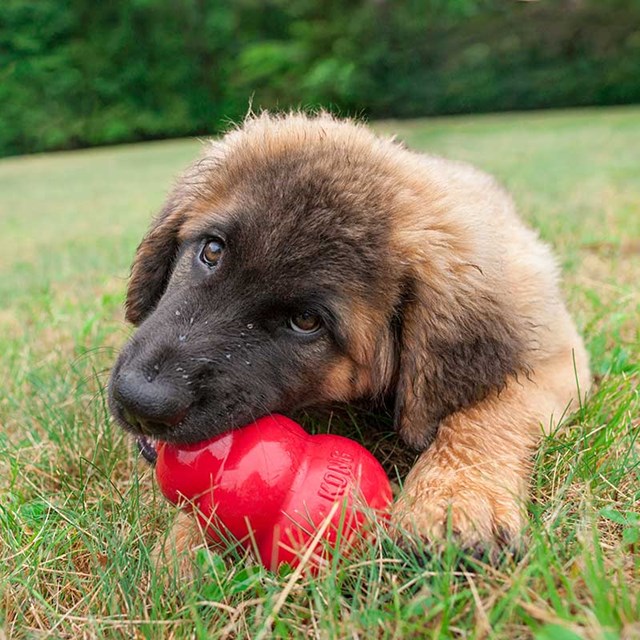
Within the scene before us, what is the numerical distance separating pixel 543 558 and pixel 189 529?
1.01 m

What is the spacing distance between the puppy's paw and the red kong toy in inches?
3.6

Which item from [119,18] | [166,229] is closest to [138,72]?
[119,18]

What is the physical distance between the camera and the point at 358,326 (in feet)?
7.63

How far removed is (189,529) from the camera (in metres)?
2.04

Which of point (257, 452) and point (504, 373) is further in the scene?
point (504, 373)

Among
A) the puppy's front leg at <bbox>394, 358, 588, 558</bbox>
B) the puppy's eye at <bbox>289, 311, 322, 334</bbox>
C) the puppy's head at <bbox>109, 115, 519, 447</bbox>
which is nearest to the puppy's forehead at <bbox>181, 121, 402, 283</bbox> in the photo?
the puppy's head at <bbox>109, 115, 519, 447</bbox>

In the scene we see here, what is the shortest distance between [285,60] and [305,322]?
3085 cm

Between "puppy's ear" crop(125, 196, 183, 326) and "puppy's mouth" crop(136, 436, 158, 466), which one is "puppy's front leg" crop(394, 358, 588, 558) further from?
"puppy's ear" crop(125, 196, 183, 326)

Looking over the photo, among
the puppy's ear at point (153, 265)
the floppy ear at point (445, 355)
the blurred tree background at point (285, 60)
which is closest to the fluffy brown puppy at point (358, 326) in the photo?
the floppy ear at point (445, 355)

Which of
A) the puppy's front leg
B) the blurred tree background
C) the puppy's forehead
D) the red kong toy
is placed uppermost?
the puppy's forehead

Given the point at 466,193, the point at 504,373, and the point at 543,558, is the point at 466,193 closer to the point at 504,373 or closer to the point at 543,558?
the point at 504,373

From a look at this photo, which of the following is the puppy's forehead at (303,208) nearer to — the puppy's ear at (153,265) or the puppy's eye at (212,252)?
the puppy's eye at (212,252)

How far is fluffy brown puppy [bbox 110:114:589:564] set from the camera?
2049 mm

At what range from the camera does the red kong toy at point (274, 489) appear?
1.82 meters
